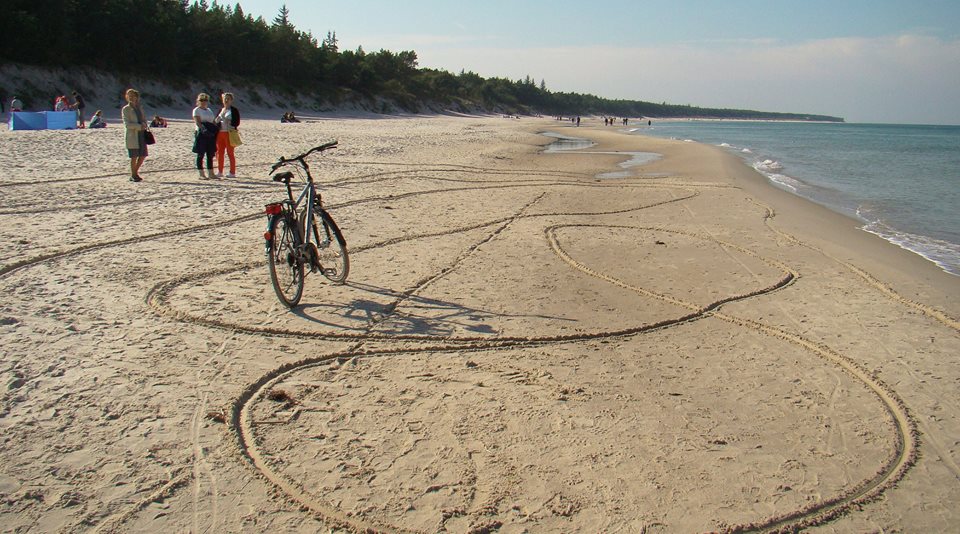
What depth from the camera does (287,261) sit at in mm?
5883

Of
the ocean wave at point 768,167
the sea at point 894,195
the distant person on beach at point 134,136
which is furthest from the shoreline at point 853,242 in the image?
the distant person on beach at point 134,136

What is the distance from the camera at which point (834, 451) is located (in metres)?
3.88

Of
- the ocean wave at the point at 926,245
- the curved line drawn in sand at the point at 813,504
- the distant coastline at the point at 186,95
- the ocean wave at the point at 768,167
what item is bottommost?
the curved line drawn in sand at the point at 813,504

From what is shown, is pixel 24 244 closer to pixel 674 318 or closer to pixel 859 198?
pixel 674 318

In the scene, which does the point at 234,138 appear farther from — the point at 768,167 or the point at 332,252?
the point at 768,167

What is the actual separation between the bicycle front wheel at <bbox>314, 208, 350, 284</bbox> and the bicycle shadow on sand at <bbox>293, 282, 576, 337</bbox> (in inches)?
15.6

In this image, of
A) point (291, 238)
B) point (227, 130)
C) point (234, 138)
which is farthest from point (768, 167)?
point (291, 238)

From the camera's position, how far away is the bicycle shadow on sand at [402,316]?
18.0ft

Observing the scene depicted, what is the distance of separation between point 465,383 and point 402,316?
1434mm

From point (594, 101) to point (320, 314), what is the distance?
19811 cm

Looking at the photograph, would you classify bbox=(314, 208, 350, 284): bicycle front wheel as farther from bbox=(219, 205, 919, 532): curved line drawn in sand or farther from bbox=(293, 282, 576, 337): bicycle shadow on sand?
bbox=(219, 205, 919, 532): curved line drawn in sand

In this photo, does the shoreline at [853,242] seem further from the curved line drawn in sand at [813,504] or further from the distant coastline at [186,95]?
the distant coastline at [186,95]

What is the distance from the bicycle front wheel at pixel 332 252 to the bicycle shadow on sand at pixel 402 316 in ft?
1.30

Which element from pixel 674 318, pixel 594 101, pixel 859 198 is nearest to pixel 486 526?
pixel 674 318
